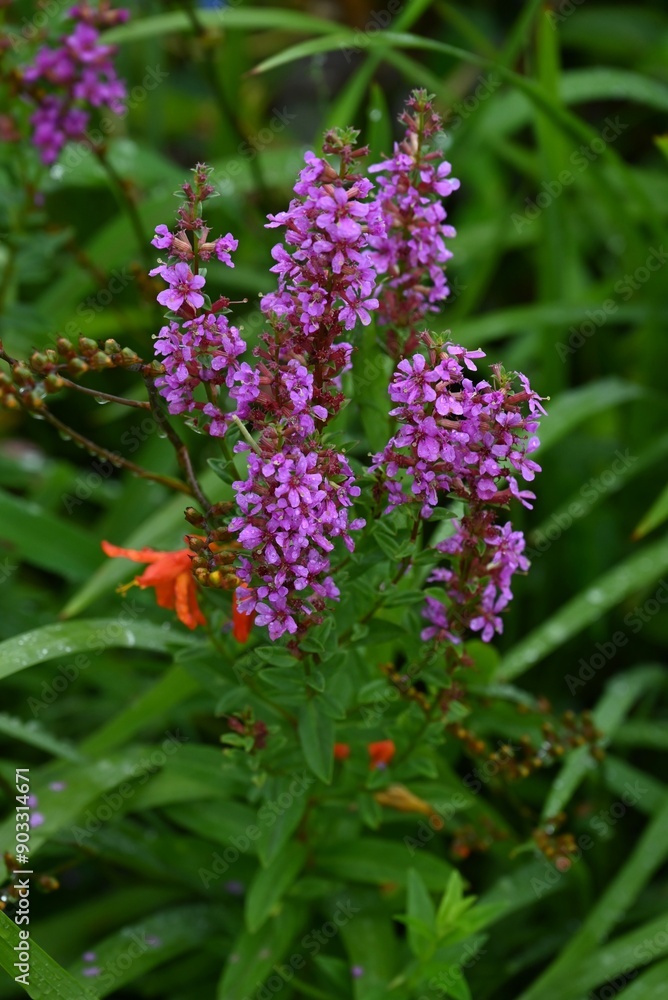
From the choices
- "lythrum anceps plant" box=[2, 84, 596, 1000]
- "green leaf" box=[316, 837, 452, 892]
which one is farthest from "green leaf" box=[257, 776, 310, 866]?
"green leaf" box=[316, 837, 452, 892]

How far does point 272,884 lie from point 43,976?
45cm

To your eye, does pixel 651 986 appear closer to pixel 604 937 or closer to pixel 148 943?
pixel 604 937

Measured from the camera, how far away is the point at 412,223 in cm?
180

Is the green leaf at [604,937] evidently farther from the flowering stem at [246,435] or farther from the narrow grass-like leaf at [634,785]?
the flowering stem at [246,435]

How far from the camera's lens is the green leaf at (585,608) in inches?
106

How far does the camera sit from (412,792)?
7.46ft

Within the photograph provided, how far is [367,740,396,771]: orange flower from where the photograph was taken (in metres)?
2.12

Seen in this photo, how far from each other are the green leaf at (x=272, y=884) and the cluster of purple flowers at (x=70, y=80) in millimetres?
1827

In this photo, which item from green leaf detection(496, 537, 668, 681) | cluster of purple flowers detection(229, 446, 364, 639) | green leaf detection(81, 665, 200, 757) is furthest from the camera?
green leaf detection(496, 537, 668, 681)


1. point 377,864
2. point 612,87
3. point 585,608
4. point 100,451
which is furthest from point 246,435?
point 612,87

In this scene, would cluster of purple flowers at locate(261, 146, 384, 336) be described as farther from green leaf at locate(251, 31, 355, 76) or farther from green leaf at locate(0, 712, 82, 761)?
green leaf at locate(0, 712, 82, 761)

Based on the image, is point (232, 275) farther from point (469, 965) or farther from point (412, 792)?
point (469, 965)

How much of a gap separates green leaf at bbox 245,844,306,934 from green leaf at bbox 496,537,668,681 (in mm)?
776

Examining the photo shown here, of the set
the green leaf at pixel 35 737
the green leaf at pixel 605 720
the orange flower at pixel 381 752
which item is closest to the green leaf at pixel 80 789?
the green leaf at pixel 35 737
